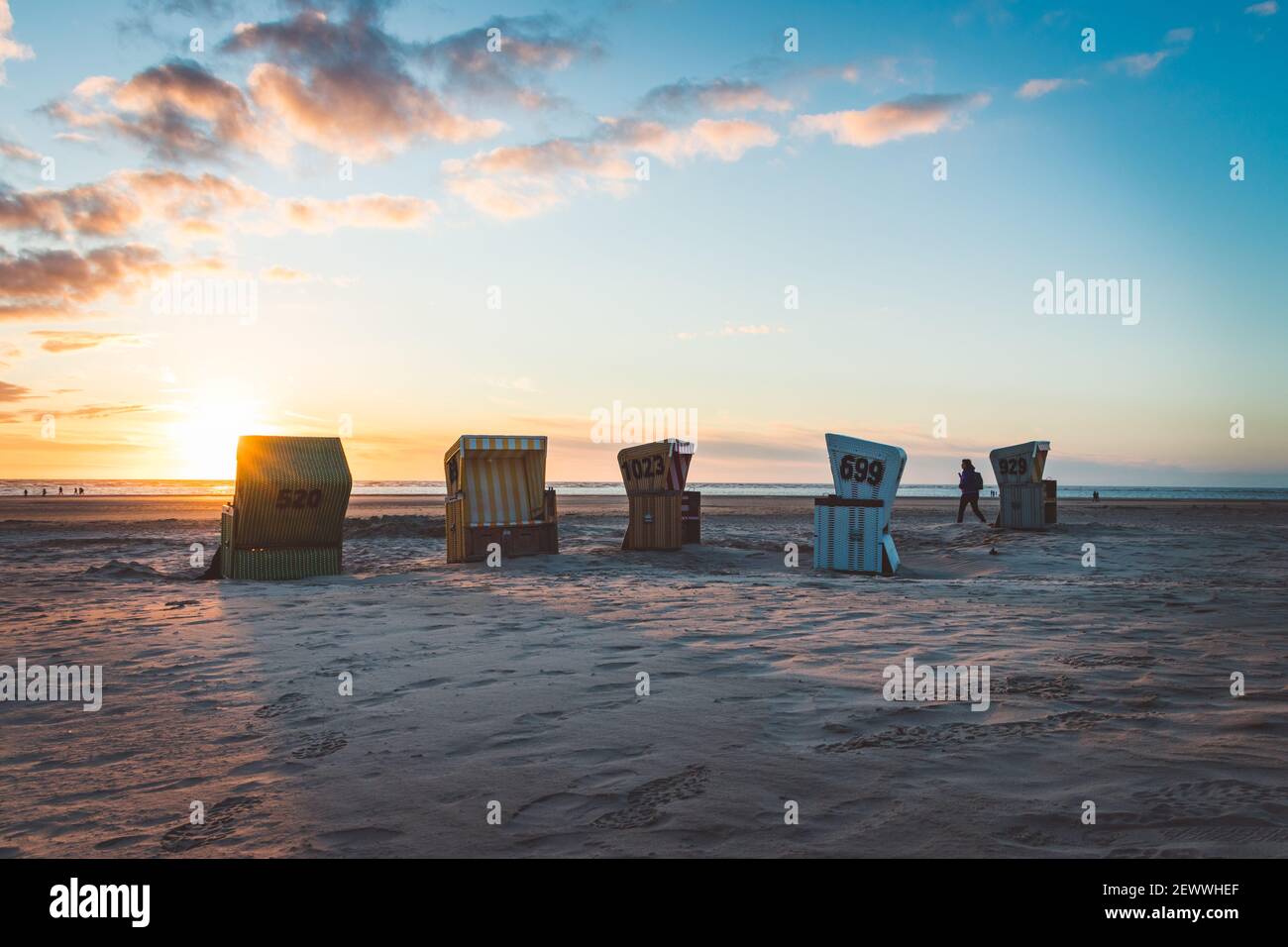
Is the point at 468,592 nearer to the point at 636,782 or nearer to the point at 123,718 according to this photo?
the point at 123,718

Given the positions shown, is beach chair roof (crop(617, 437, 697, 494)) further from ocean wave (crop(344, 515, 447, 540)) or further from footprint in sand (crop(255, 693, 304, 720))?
footprint in sand (crop(255, 693, 304, 720))

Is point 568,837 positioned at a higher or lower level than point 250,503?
lower

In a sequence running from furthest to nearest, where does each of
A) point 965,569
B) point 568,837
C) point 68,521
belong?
1. point 68,521
2. point 965,569
3. point 568,837

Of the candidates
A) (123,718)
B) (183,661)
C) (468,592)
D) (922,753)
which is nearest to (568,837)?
(922,753)

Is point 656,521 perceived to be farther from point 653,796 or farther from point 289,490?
point 653,796

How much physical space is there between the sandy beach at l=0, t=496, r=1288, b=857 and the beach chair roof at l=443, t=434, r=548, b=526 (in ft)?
17.6

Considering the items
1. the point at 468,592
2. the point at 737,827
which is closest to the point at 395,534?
the point at 468,592

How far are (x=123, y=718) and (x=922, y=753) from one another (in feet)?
17.1

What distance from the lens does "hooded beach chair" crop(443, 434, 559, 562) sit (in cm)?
1570

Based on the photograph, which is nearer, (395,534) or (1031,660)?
(1031,660)

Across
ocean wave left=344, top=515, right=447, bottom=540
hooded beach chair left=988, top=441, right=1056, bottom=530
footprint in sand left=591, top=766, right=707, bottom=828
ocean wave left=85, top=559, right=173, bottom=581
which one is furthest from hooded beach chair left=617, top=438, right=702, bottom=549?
footprint in sand left=591, top=766, right=707, bottom=828

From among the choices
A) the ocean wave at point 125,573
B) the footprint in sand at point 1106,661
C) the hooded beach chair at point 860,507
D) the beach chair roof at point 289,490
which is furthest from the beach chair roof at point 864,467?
the ocean wave at point 125,573

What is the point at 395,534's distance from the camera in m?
24.0
